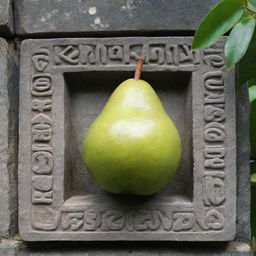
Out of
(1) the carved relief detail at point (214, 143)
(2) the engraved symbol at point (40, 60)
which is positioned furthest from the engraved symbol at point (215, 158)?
(2) the engraved symbol at point (40, 60)

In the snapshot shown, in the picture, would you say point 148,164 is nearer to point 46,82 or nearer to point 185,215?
point 185,215

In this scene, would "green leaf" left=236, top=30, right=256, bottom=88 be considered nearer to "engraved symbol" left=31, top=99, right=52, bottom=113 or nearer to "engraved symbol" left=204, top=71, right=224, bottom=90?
"engraved symbol" left=204, top=71, right=224, bottom=90

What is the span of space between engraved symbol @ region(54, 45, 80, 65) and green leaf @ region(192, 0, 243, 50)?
14.4 inches

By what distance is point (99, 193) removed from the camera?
43.0 inches

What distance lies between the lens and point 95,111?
44.2 inches

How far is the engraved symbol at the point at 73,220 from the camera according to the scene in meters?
1.04

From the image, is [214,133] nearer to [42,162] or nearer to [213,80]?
[213,80]

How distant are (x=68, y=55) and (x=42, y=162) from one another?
28 centimetres

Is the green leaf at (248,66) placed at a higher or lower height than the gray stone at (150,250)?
higher

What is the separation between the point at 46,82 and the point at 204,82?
0.40 metres

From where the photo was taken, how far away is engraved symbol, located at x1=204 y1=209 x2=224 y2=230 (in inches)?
40.5

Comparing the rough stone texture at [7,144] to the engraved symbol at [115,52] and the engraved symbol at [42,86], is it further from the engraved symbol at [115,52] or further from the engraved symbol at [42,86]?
the engraved symbol at [115,52]

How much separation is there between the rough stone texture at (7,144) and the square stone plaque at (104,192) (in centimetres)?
3

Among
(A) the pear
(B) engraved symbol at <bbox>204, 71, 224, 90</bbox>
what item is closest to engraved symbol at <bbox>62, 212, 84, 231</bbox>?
(A) the pear
